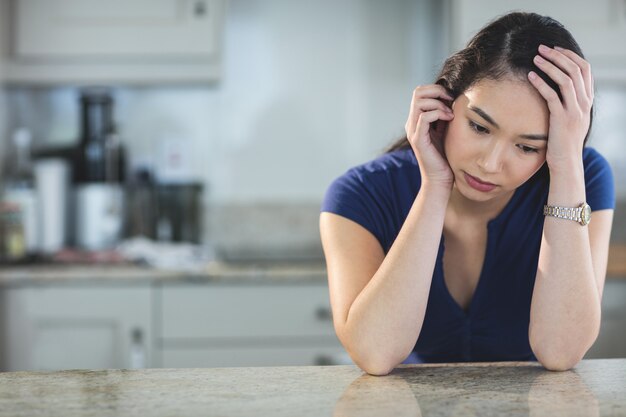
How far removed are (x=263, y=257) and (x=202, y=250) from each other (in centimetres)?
22

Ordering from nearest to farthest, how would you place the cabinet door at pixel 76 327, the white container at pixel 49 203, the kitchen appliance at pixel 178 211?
the cabinet door at pixel 76 327, the white container at pixel 49 203, the kitchen appliance at pixel 178 211

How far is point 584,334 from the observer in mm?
1166

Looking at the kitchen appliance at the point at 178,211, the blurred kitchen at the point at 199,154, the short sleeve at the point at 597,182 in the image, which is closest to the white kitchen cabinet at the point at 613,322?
the blurred kitchen at the point at 199,154

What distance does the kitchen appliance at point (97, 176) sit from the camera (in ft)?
9.21

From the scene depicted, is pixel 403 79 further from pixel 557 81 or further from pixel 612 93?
pixel 557 81

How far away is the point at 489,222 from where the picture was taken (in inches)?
54.9

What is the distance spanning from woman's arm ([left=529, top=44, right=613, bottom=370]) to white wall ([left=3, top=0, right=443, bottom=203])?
5.86ft

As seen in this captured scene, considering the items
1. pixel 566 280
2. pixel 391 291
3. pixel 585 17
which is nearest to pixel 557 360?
pixel 566 280

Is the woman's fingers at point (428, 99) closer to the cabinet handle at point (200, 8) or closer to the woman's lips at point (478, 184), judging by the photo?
the woman's lips at point (478, 184)

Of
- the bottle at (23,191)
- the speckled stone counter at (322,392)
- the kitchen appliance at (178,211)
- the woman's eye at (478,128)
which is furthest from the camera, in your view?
the kitchen appliance at (178,211)

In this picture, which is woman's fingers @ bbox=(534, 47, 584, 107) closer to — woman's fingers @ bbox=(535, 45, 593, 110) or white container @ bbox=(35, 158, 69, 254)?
woman's fingers @ bbox=(535, 45, 593, 110)

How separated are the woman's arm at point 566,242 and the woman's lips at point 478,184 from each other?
10cm

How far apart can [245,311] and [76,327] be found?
529 mm

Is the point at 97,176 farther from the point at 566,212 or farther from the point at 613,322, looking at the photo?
the point at 566,212
